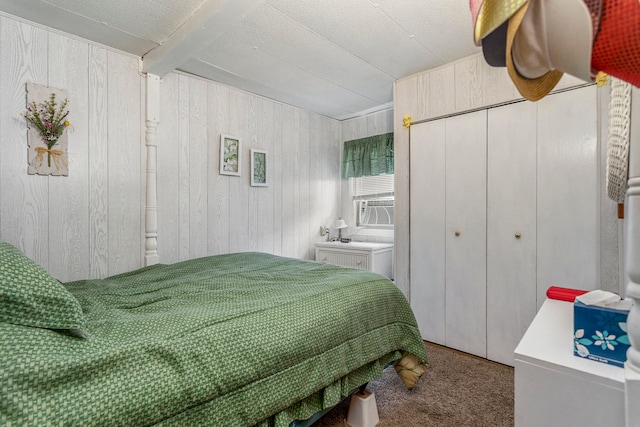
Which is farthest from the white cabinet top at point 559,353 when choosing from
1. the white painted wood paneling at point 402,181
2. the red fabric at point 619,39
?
the white painted wood paneling at point 402,181

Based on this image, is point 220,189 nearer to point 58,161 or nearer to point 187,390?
point 58,161

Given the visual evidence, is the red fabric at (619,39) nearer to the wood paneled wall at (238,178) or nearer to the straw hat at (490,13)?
the straw hat at (490,13)

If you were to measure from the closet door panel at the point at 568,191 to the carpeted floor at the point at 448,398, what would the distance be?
68 cm

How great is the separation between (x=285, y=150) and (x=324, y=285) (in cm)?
230

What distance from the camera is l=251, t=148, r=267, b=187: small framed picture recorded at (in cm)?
332

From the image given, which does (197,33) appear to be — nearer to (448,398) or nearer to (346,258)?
(346,258)

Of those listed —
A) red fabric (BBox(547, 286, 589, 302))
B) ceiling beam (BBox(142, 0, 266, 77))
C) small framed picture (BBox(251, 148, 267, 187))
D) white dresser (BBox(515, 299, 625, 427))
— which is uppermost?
ceiling beam (BBox(142, 0, 266, 77))

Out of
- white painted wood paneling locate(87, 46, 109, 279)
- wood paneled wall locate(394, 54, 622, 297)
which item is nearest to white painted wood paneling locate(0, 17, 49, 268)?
white painted wood paneling locate(87, 46, 109, 279)

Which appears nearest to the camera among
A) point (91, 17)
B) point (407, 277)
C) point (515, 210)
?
point (91, 17)

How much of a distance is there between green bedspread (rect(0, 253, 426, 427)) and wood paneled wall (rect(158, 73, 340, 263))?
3.12ft

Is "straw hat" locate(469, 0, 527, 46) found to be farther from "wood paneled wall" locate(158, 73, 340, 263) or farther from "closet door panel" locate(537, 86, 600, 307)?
"wood paneled wall" locate(158, 73, 340, 263)

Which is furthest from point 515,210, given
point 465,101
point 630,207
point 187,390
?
point 187,390

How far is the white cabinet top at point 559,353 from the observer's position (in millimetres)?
896

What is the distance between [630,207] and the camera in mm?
725
